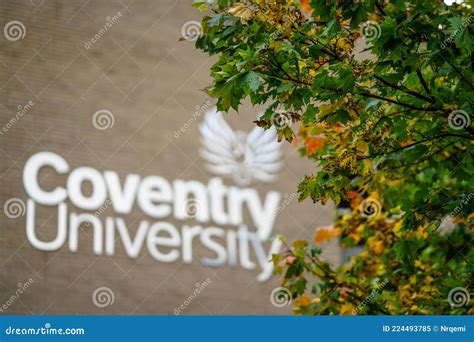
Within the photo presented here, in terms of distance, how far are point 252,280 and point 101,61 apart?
19.6 ft

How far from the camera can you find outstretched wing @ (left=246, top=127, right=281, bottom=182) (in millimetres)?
21281

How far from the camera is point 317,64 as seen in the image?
727 centimetres

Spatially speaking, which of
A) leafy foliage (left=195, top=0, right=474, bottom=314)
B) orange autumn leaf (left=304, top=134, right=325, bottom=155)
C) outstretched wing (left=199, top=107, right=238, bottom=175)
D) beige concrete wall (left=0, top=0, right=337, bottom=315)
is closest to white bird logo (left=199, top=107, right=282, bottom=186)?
outstretched wing (left=199, top=107, right=238, bottom=175)

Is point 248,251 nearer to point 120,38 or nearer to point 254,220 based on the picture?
point 254,220

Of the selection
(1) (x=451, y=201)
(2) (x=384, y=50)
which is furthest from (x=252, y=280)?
(2) (x=384, y=50)

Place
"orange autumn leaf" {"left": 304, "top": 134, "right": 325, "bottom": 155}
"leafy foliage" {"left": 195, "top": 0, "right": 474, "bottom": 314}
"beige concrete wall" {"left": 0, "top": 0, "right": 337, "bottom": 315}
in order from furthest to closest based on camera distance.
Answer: "beige concrete wall" {"left": 0, "top": 0, "right": 337, "bottom": 315} → "orange autumn leaf" {"left": 304, "top": 134, "right": 325, "bottom": 155} → "leafy foliage" {"left": 195, "top": 0, "right": 474, "bottom": 314}

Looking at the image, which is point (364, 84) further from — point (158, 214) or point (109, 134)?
point (109, 134)

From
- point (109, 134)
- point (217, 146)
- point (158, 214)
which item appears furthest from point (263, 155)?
point (109, 134)

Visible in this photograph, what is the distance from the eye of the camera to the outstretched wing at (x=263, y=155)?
838 inches

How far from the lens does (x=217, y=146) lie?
2108 cm

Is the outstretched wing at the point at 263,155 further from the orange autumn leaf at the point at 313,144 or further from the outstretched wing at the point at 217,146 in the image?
the orange autumn leaf at the point at 313,144

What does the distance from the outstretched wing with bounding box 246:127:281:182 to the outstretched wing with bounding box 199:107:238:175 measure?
1.41 ft

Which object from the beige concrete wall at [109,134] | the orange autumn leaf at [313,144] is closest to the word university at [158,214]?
the beige concrete wall at [109,134]

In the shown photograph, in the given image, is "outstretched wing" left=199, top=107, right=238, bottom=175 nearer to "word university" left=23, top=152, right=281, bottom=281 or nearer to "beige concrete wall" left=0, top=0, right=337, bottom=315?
"beige concrete wall" left=0, top=0, right=337, bottom=315
